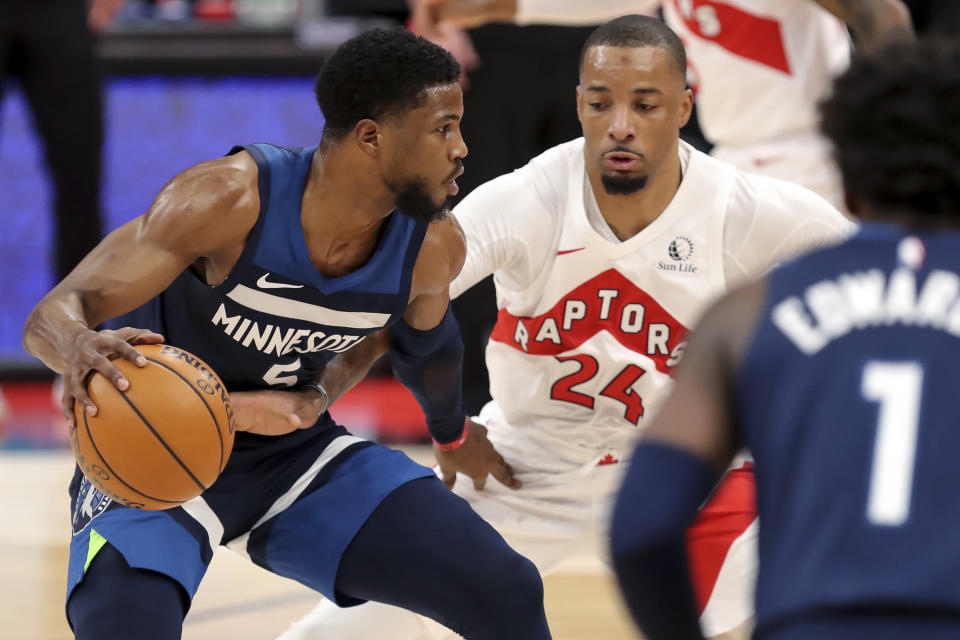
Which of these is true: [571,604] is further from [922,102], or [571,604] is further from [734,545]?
[922,102]

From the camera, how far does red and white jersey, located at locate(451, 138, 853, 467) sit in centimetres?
388

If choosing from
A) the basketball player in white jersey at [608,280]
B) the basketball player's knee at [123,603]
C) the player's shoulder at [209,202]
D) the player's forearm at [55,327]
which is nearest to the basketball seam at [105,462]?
the player's forearm at [55,327]

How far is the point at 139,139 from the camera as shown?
824 centimetres

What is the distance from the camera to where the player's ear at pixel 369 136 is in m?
3.30

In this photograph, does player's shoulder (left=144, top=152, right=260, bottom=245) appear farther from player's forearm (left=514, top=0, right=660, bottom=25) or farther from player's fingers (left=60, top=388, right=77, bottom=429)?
player's forearm (left=514, top=0, right=660, bottom=25)

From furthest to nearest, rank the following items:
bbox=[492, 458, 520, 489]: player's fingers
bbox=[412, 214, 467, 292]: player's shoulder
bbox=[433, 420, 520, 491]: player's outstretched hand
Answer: bbox=[492, 458, 520, 489]: player's fingers < bbox=[433, 420, 520, 491]: player's outstretched hand < bbox=[412, 214, 467, 292]: player's shoulder

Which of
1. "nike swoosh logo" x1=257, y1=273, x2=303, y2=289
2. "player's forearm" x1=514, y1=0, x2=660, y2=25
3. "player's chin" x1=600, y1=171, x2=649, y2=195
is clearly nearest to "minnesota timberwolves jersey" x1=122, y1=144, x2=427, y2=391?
"nike swoosh logo" x1=257, y1=273, x2=303, y2=289

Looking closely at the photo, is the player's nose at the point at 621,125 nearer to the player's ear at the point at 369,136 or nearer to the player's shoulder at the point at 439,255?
the player's shoulder at the point at 439,255

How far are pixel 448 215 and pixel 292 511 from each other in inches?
34.1

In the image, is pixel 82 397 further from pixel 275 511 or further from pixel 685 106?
pixel 685 106

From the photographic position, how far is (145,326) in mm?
3432

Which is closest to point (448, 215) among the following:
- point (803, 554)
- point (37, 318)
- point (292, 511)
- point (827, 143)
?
point (292, 511)

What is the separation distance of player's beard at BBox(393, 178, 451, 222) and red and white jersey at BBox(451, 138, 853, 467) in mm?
A: 434

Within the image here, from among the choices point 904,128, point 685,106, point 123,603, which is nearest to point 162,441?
point 123,603
